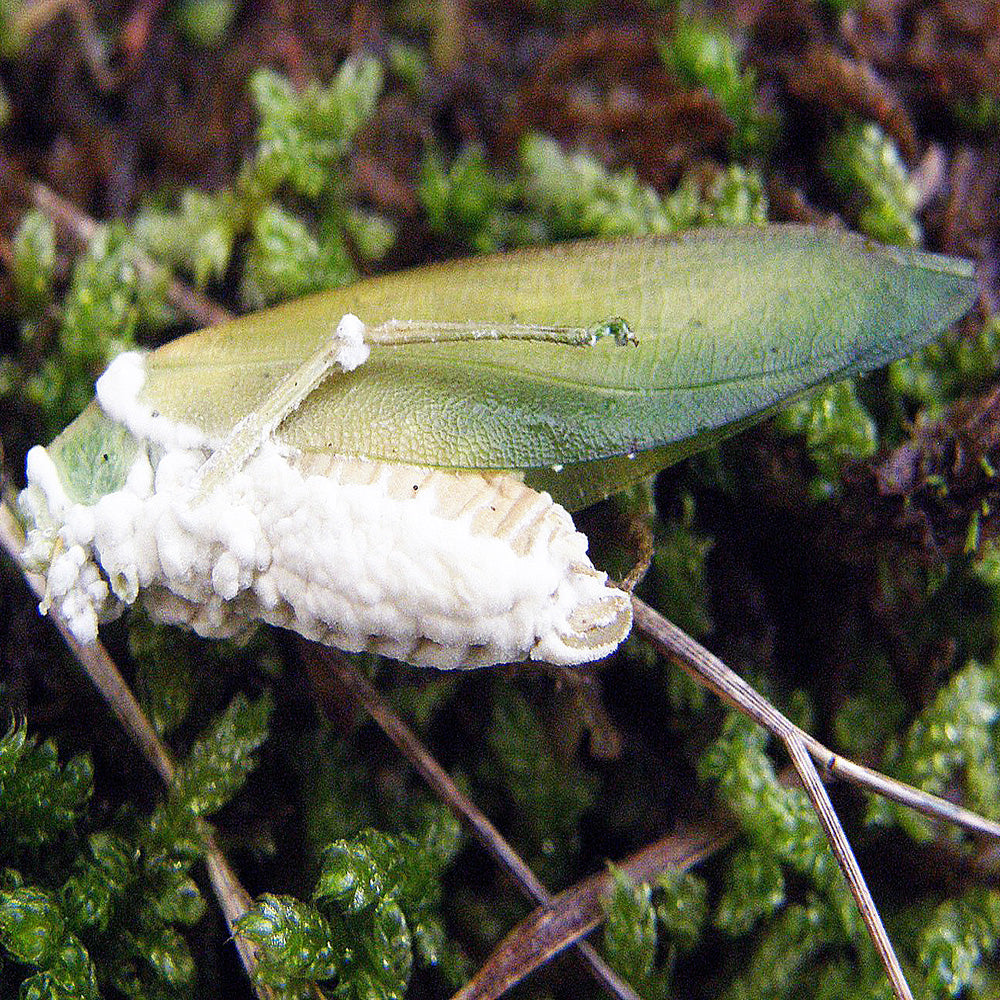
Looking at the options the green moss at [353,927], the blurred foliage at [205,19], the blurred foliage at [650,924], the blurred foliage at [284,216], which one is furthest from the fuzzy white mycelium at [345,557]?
the blurred foliage at [205,19]

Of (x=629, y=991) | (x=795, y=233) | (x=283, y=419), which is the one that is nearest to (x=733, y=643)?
(x=629, y=991)

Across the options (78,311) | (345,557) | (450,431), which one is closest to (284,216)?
(78,311)

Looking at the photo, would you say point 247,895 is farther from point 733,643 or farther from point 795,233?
point 795,233

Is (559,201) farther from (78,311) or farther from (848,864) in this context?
(848,864)

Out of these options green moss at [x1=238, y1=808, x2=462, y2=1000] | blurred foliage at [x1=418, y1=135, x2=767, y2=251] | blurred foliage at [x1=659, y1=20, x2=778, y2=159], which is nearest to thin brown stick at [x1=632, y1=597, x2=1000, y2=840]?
green moss at [x1=238, y1=808, x2=462, y2=1000]

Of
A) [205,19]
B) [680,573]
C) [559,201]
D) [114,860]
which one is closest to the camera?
[114,860]

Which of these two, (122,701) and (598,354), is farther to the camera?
(122,701)

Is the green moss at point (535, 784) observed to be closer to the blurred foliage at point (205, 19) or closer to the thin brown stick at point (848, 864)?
the thin brown stick at point (848, 864)
